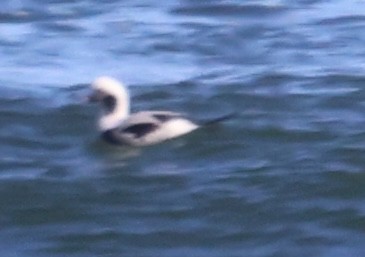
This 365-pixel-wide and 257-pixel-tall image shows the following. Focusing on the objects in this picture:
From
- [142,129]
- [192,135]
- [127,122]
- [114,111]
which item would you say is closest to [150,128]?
[142,129]

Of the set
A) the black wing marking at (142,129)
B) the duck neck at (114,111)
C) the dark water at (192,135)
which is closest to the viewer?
the dark water at (192,135)

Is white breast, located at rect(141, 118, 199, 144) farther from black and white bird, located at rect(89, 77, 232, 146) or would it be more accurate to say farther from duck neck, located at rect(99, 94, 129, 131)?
duck neck, located at rect(99, 94, 129, 131)

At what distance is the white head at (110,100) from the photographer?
1567 centimetres

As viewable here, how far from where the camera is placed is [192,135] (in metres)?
15.4

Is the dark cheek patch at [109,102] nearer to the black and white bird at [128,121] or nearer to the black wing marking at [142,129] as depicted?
the black and white bird at [128,121]

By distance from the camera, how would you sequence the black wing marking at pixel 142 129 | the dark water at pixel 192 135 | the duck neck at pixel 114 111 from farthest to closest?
the duck neck at pixel 114 111 < the black wing marking at pixel 142 129 < the dark water at pixel 192 135

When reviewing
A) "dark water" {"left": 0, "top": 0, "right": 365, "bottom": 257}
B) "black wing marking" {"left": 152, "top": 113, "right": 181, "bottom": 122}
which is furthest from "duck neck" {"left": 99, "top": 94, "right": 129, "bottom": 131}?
"black wing marking" {"left": 152, "top": 113, "right": 181, "bottom": 122}

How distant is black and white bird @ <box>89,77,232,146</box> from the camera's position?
1519 centimetres

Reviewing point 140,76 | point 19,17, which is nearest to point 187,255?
point 140,76

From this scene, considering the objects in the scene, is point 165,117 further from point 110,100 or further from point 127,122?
point 110,100

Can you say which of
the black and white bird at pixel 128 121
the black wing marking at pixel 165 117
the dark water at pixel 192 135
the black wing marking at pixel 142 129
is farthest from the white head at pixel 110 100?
the black wing marking at pixel 165 117

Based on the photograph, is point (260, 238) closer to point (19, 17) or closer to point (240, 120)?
point (240, 120)

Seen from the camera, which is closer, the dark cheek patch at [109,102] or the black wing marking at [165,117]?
the black wing marking at [165,117]

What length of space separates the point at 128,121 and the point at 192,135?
52cm
